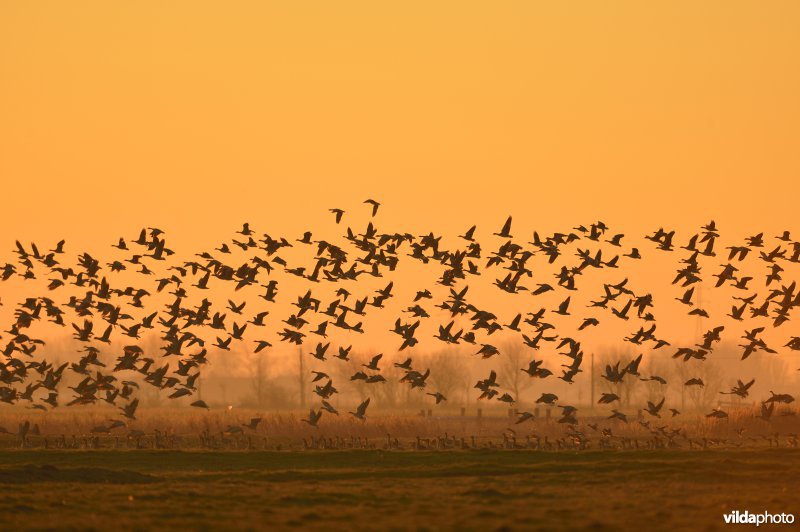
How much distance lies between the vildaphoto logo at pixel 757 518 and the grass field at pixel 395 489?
49cm

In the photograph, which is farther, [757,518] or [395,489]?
[395,489]

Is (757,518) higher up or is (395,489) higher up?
(395,489)

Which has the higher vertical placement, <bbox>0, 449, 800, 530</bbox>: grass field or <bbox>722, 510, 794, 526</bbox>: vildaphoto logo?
<bbox>0, 449, 800, 530</bbox>: grass field

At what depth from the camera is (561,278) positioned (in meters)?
64.8

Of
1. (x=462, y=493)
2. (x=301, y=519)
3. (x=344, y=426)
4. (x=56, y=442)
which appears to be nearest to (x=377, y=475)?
(x=462, y=493)

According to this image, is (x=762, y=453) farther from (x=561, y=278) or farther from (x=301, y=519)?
(x=301, y=519)

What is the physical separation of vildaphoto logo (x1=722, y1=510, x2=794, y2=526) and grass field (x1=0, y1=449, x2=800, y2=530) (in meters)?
0.49

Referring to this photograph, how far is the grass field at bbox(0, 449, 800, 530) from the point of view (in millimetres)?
43625

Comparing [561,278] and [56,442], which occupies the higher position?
[561,278]

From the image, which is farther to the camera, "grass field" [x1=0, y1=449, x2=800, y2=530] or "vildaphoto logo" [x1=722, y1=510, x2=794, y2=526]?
"grass field" [x1=0, y1=449, x2=800, y2=530]

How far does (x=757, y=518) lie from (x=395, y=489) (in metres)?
13.4

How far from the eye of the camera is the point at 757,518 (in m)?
43.7

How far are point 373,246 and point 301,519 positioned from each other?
22475 mm

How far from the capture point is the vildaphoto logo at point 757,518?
4299 centimetres
